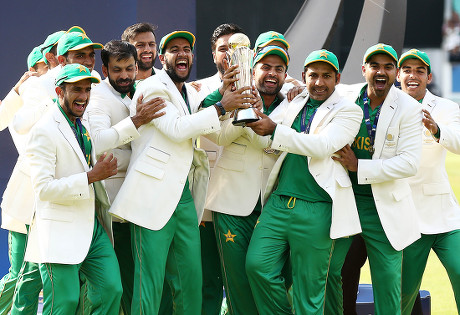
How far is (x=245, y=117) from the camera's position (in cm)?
468

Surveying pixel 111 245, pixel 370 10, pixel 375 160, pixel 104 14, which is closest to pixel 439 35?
pixel 370 10

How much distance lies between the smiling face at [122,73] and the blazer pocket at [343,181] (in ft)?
5.04

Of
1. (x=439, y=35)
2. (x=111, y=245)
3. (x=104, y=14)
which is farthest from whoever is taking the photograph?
(x=439, y=35)

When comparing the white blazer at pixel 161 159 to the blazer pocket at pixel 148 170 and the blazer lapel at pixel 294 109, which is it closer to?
the blazer pocket at pixel 148 170

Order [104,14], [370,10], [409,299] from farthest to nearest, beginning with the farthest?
[370,10], [104,14], [409,299]

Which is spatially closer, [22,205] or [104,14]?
[22,205]

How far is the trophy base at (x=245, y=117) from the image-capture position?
15.3 feet

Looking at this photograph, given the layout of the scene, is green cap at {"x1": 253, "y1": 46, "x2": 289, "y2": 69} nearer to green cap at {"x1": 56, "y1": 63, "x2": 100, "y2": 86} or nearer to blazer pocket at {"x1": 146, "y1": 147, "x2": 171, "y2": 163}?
blazer pocket at {"x1": 146, "y1": 147, "x2": 171, "y2": 163}

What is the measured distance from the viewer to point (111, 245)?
471 cm

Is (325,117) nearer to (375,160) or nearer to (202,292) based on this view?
(375,160)

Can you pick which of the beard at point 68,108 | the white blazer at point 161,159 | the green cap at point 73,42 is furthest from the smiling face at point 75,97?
the green cap at point 73,42

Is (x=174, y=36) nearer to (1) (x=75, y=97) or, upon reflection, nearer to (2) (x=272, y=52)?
(2) (x=272, y=52)

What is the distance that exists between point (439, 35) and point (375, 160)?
1035cm

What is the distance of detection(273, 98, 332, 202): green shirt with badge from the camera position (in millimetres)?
4918
